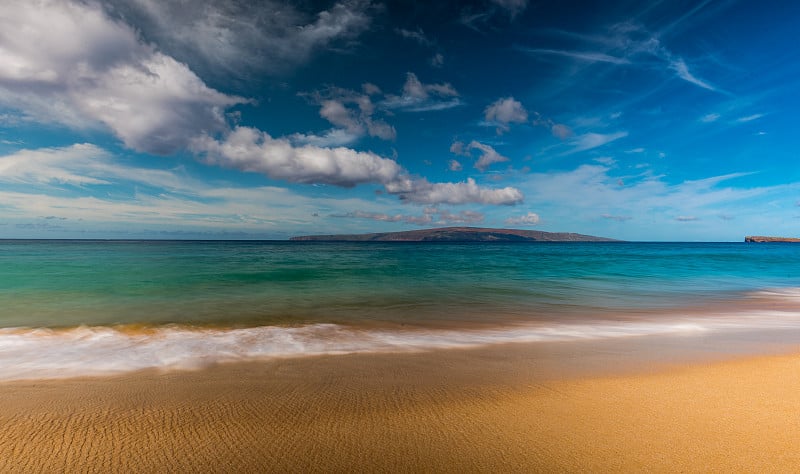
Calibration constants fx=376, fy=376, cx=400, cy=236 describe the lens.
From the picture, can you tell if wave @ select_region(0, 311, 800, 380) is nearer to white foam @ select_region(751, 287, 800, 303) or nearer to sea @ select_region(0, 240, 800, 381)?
sea @ select_region(0, 240, 800, 381)

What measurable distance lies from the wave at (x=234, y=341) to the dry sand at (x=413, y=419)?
0.71m

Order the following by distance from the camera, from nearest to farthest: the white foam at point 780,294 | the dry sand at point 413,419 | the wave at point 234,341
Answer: the dry sand at point 413,419 < the wave at point 234,341 < the white foam at point 780,294

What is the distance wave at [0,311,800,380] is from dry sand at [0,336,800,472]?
2.32 ft

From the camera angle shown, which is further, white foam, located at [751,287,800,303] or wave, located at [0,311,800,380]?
white foam, located at [751,287,800,303]

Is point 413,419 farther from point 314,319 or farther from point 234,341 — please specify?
point 314,319

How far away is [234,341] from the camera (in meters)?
7.72

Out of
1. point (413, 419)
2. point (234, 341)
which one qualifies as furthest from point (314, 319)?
point (413, 419)

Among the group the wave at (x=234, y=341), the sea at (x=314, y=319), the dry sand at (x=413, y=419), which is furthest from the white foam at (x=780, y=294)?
the dry sand at (x=413, y=419)

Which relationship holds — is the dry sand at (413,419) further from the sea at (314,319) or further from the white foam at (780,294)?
the white foam at (780,294)

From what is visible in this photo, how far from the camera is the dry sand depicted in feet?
10.5

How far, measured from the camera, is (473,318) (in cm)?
1062

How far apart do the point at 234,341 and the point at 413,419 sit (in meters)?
5.15

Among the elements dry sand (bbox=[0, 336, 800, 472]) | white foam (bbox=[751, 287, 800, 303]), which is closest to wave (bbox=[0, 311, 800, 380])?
dry sand (bbox=[0, 336, 800, 472])

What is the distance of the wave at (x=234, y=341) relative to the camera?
6.13 m
